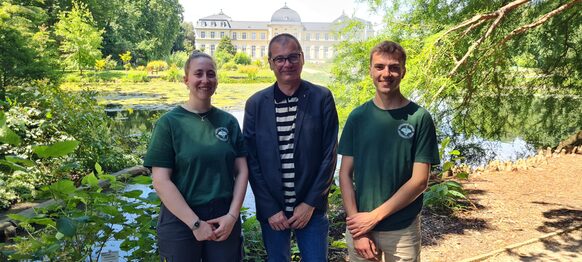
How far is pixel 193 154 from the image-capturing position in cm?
160

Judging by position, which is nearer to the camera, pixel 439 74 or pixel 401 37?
pixel 439 74

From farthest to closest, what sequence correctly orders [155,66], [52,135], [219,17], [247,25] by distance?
[219,17]
[247,25]
[155,66]
[52,135]

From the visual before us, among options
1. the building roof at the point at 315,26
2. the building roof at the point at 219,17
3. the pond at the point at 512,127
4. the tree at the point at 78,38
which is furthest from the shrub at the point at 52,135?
the building roof at the point at 219,17

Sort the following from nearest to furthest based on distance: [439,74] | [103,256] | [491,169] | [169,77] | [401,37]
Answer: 1. [103,256]
2. [439,74]
3. [401,37]
4. [491,169]
5. [169,77]

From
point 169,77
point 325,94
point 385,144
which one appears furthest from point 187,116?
point 169,77

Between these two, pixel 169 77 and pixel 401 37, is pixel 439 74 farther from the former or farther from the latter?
pixel 169 77

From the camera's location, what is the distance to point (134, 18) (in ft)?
127

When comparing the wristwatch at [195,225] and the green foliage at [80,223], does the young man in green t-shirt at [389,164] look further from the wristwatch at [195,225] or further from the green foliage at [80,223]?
the green foliage at [80,223]

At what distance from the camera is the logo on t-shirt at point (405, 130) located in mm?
1581

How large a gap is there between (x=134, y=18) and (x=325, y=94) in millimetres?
41224

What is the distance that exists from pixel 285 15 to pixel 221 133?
8443 centimetres

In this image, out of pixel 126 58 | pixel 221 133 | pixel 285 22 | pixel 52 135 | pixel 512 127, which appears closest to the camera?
pixel 221 133

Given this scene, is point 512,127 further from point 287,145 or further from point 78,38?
point 78,38

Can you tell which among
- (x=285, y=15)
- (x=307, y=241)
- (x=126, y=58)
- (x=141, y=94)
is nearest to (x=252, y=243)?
(x=307, y=241)
